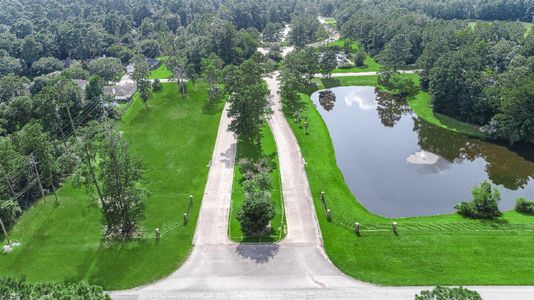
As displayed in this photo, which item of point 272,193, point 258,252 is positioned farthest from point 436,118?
point 258,252

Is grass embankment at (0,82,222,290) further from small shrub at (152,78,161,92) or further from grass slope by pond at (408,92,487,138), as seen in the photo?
grass slope by pond at (408,92,487,138)

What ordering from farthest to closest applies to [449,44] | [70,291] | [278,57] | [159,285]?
[278,57] → [449,44] → [159,285] → [70,291]

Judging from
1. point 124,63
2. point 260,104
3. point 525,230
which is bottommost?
point 124,63

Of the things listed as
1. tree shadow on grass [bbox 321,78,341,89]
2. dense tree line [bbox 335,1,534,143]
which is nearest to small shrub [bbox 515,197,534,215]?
dense tree line [bbox 335,1,534,143]

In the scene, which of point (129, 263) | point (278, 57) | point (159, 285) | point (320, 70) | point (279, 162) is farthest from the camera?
point (278, 57)

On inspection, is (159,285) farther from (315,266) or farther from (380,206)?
(380,206)

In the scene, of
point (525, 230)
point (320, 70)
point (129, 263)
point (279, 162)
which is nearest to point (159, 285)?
point (129, 263)

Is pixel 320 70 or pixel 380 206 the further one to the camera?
pixel 320 70
